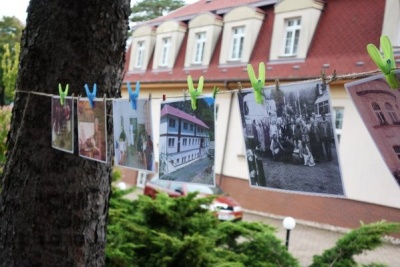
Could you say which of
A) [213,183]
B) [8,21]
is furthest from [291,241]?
[8,21]

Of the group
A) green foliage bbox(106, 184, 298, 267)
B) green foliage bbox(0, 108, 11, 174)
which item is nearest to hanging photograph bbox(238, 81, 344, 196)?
green foliage bbox(106, 184, 298, 267)

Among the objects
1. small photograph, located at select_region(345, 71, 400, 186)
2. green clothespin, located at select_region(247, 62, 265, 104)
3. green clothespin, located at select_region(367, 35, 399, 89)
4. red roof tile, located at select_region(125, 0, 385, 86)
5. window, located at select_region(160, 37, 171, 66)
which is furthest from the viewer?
window, located at select_region(160, 37, 171, 66)

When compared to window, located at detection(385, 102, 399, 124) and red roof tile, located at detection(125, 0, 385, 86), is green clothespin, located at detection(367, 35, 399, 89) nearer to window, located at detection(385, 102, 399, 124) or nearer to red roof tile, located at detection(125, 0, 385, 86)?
window, located at detection(385, 102, 399, 124)

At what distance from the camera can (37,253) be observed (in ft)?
11.6

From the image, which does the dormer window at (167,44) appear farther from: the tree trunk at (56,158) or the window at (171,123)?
the window at (171,123)

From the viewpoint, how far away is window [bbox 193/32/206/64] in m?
20.3

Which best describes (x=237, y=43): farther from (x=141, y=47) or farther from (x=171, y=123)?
(x=171, y=123)

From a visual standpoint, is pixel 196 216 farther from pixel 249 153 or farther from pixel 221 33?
pixel 221 33

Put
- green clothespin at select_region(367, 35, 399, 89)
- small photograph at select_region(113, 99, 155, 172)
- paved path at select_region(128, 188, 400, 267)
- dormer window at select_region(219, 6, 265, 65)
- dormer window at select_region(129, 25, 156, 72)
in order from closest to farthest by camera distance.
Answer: green clothespin at select_region(367, 35, 399, 89)
small photograph at select_region(113, 99, 155, 172)
paved path at select_region(128, 188, 400, 267)
dormer window at select_region(219, 6, 265, 65)
dormer window at select_region(129, 25, 156, 72)

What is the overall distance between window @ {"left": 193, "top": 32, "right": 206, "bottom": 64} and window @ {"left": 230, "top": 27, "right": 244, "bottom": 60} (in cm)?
164

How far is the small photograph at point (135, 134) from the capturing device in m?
2.83

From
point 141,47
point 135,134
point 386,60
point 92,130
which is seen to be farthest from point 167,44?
point 386,60

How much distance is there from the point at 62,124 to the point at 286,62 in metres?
13.6

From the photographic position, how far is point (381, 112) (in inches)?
66.5
